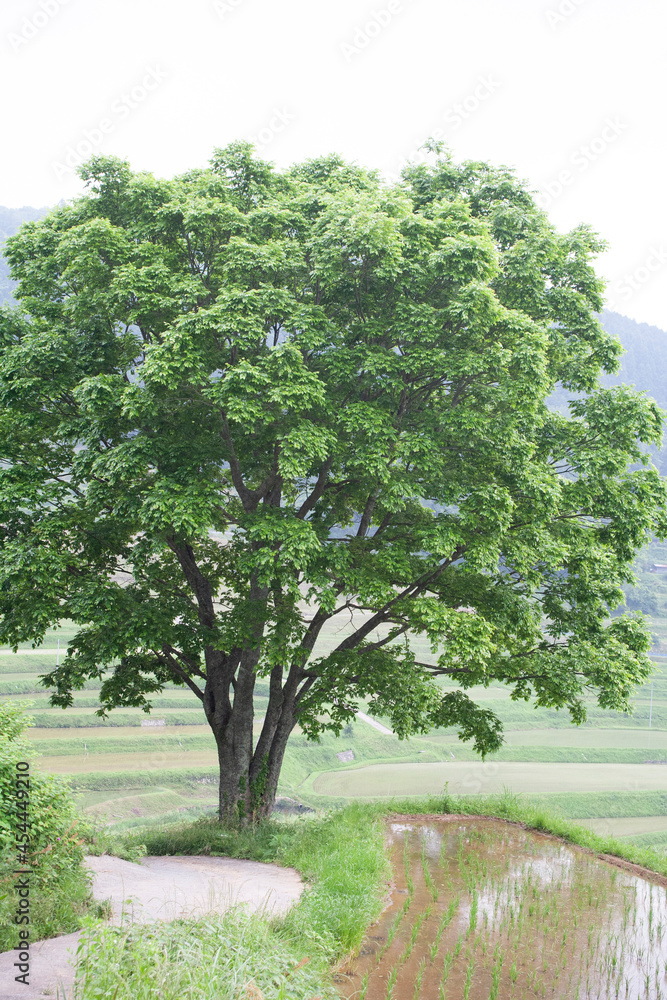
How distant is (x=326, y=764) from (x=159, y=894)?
51587 millimetres

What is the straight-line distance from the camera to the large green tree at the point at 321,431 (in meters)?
11.6

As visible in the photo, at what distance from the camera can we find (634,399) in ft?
42.9

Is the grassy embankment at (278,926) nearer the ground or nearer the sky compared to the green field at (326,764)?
nearer the sky

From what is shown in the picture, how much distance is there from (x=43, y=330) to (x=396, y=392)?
6.46 metres

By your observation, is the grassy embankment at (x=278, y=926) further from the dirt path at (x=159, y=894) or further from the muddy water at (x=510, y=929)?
the muddy water at (x=510, y=929)

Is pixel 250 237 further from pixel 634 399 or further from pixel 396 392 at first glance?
pixel 634 399

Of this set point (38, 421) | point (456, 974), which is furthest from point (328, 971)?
point (38, 421)

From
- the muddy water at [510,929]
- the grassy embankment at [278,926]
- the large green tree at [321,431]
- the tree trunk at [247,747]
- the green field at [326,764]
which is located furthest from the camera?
the green field at [326,764]

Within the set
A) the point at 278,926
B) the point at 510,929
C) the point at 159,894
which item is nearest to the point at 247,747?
the point at 159,894

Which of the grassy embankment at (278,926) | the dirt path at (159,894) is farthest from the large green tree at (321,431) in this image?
the dirt path at (159,894)

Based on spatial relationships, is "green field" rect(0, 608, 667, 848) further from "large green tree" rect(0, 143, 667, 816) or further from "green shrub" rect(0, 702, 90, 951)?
"green shrub" rect(0, 702, 90, 951)

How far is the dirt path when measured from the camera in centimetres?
550

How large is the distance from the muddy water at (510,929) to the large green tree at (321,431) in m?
2.60

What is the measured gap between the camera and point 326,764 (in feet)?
187
